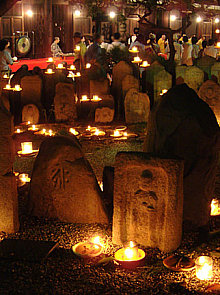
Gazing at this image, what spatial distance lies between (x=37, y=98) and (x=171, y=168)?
22.4 feet

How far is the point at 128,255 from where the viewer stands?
414 cm

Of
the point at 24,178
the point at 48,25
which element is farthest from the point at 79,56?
the point at 24,178

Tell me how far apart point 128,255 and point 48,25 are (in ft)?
54.7

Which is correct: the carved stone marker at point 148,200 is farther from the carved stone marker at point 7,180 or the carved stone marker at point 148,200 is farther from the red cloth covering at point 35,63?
the red cloth covering at point 35,63

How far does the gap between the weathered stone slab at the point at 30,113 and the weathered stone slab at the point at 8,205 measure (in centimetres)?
559

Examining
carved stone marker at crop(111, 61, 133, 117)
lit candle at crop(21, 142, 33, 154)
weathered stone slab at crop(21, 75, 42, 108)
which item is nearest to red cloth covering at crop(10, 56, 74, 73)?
carved stone marker at crop(111, 61, 133, 117)

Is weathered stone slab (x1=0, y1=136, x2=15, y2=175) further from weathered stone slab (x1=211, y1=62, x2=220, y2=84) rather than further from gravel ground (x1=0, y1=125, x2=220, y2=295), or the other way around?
weathered stone slab (x1=211, y1=62, x2=220, y2=84)

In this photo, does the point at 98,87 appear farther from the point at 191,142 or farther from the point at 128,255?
the point at 128,255

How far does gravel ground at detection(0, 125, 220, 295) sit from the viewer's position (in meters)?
3.73

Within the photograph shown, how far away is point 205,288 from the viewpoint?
3.72 meters

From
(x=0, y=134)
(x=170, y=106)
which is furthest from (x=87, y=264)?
(x=170, y=106)

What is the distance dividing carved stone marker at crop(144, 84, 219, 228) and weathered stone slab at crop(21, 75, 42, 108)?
5.88 metres

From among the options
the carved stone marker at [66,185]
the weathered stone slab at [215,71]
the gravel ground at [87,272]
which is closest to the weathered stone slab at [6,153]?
the carved stone marker at [66,185]

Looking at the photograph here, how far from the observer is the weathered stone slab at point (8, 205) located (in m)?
4.53
